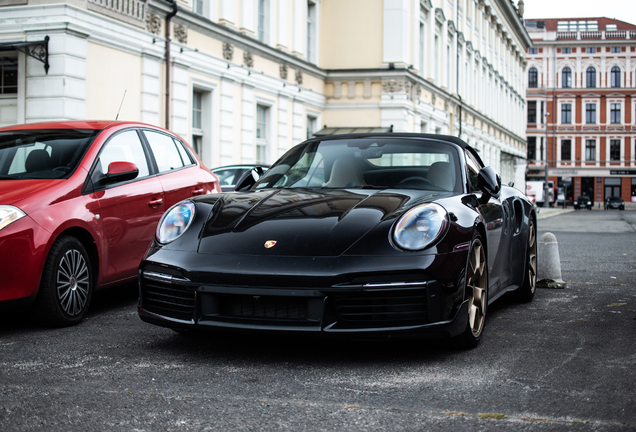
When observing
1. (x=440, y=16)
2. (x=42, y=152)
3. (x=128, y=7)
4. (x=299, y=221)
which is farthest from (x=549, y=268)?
(x=440, y=16)

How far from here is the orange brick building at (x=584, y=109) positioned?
82188 millimetres

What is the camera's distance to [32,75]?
15.8 metres

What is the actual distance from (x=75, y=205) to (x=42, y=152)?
753 millimetres

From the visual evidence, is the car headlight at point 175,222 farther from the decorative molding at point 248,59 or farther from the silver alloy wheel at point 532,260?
the decorative molding at point 248,59

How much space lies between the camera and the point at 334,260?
3.91 m

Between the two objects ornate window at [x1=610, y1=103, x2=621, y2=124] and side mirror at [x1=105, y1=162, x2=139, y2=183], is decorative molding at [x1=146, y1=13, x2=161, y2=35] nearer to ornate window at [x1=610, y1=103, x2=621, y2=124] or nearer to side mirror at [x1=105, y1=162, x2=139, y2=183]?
side mirror at [x1=105, y1=162, x2=139, y2=183]

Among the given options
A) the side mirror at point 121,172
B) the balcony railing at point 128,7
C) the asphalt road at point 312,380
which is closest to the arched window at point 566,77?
the balcony railing at point 128,7

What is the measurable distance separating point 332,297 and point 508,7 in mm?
60266

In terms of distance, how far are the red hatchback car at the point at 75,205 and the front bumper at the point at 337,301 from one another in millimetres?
1368

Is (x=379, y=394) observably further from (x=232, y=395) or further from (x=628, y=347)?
(x=628, y=347)

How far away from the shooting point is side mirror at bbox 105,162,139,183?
5535mm

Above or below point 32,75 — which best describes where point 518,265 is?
below

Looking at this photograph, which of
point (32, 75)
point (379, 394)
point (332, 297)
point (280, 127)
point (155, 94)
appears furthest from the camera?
point (280, 127)

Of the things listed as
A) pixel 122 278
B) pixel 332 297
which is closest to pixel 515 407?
pixel 332 297
